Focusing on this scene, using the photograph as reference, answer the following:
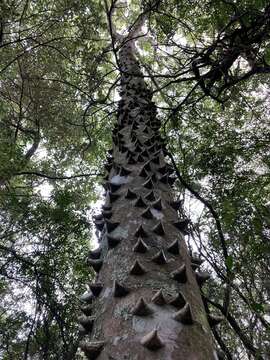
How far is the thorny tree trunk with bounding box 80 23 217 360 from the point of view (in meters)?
1.39

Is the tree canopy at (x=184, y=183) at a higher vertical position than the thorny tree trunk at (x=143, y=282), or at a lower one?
higher

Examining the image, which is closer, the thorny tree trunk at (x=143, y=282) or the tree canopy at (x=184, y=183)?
the thorny tree trunk at (x=143, y=282)

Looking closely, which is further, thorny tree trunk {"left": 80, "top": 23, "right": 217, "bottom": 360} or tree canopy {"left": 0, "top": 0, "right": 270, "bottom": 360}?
tree canopy {"left": 0, "top": 0, "right": 270, "bottom": 360}

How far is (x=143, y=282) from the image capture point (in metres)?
1.74

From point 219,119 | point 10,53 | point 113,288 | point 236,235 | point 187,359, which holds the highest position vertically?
point 10,53

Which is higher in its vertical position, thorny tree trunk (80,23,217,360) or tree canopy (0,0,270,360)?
tree canopy (0,0,270,360)

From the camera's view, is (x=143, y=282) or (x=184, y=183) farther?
(x=184, y=183)

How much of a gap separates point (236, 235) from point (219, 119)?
13.2 ft

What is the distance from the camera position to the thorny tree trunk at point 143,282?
1.39 m

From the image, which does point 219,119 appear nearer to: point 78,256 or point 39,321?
point 78,256

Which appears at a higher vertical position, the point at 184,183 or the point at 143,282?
the point at 184,183

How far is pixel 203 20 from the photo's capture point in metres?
7.96

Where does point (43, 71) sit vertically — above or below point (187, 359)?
above

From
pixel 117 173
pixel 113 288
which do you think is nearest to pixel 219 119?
pixel 117 173
